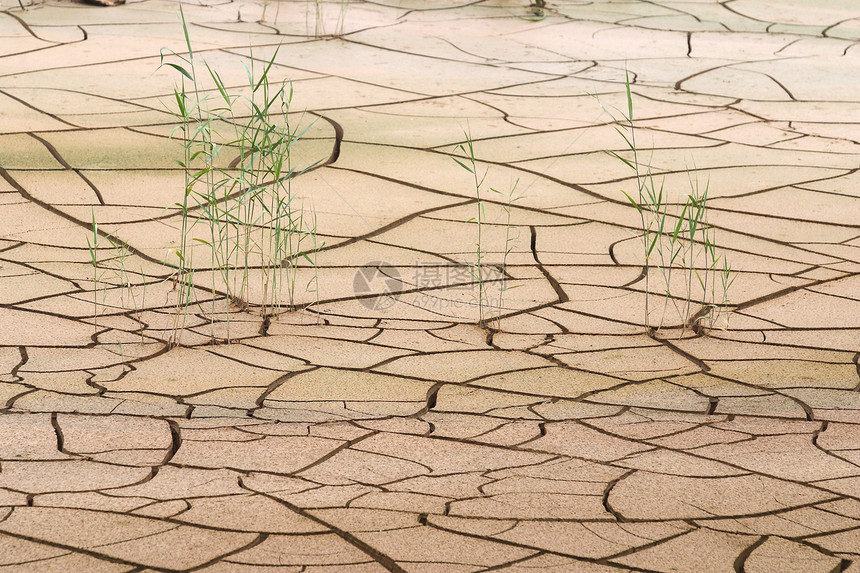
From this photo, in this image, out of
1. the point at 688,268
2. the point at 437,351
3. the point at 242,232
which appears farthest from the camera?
the point at 242,232

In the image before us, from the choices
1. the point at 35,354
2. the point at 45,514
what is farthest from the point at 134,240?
the point at 45,514

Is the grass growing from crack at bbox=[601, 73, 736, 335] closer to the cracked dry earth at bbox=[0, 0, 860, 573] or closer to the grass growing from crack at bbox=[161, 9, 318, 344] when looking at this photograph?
the cracked dry earth at bbox=[0, 0, 860, 573]

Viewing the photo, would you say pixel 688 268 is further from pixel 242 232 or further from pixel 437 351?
pixel 242 232

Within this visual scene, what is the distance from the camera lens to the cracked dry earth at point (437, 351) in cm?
174

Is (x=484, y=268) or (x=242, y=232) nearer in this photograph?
(x=484, y=268)

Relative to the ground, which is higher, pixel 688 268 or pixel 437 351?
pixel 688 268

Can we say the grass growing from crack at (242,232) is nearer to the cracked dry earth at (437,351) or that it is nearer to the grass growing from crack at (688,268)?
the cracked dry earth at (437,351)

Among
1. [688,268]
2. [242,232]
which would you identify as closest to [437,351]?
[688,268]

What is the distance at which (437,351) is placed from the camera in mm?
2570

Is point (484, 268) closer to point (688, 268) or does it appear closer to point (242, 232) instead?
point (688, 268)

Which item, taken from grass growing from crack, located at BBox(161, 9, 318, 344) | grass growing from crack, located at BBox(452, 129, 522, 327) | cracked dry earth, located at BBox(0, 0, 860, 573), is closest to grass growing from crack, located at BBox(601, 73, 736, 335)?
cracked dry earth, located at BBox(0, 0, 860, 573)

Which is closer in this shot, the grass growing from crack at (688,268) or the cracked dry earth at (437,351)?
the cracked dry earth at (437,351)

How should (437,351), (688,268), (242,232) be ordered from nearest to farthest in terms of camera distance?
1. (437,351)
2. (688,268)
3. (242,232)

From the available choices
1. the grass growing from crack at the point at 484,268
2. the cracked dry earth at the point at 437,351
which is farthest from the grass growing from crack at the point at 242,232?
the grass growing from crack at the point at 484,268
